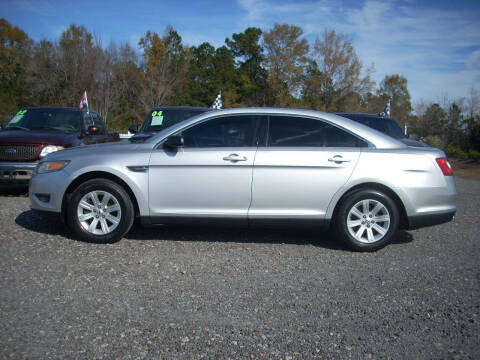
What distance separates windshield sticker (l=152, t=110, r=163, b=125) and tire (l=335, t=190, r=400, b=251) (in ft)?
19.3

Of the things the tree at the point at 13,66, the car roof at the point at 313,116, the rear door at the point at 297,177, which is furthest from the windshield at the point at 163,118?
the tree at the point at 13,66

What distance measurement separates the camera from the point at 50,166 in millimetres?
5238

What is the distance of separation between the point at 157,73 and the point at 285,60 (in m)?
19.3

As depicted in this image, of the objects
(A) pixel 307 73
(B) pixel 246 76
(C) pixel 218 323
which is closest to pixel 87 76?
(B) pixel 246 76

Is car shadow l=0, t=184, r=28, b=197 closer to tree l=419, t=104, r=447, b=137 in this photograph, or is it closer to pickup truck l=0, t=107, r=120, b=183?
pickup truck l=0, t=107, r=120, b=183

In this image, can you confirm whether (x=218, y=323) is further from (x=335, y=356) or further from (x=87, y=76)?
(x=87, y=76)

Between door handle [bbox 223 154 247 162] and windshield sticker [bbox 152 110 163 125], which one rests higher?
windshield sticker [bbox 152 110 163 125]

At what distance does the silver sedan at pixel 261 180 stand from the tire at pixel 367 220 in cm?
1

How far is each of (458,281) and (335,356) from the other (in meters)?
2.09

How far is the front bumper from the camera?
7.77m

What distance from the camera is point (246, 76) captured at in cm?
5753

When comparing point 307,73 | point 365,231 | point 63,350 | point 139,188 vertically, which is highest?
point 307,73

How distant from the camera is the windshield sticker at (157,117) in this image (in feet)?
31.7

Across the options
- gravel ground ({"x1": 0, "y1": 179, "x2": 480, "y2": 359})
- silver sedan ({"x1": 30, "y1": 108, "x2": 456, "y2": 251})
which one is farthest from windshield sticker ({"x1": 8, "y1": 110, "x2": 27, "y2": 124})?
silver sedan ({"x1": 30, "y1": 108, "x2": 456, "y2": 251})
